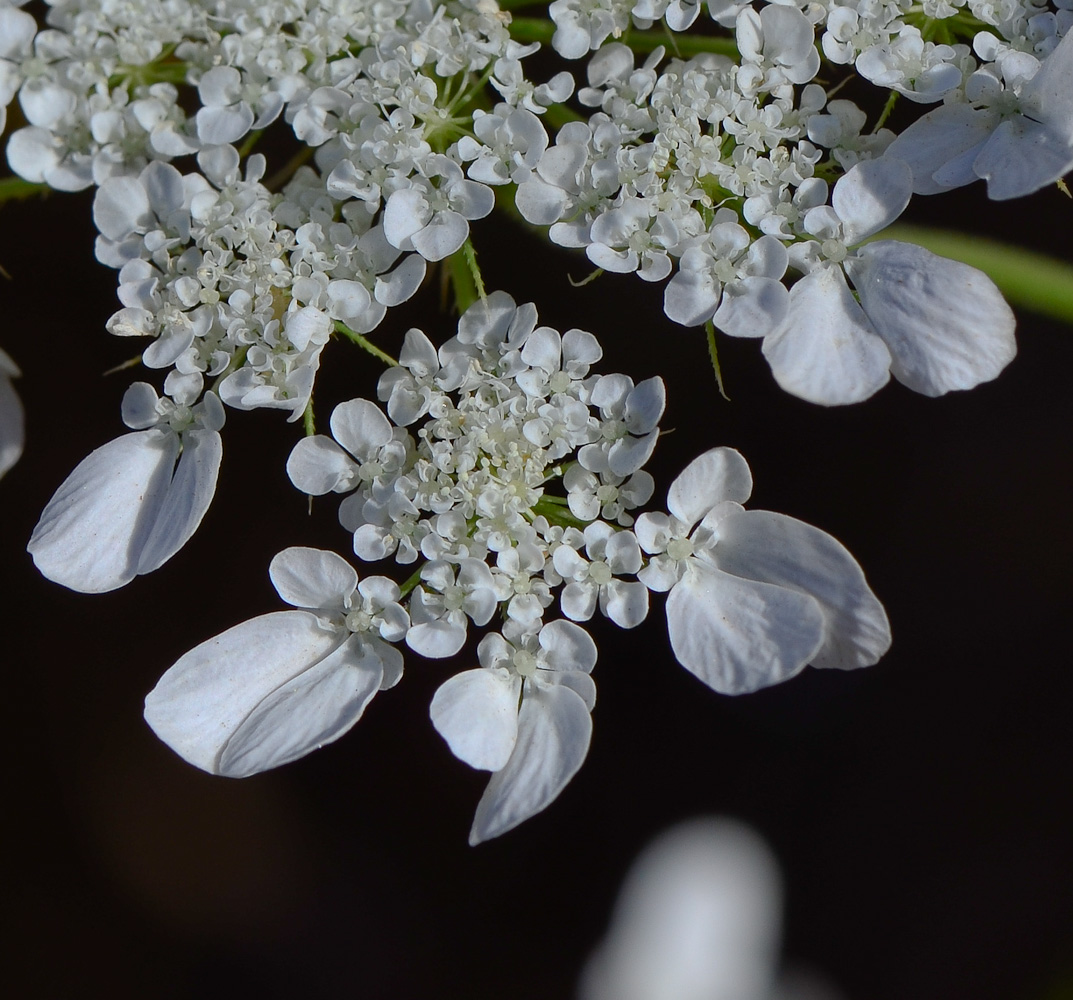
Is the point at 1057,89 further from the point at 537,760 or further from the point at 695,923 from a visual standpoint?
the point at 695,923

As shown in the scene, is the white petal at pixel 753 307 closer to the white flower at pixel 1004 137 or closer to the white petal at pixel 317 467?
the white flower at pixel 1004 137

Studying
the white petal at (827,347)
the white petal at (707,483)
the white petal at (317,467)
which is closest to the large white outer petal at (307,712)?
the white petal at (317,467)

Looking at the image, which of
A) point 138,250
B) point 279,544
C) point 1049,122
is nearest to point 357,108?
point 138,250

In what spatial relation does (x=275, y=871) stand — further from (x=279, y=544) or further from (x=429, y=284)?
(x=429, y=284)

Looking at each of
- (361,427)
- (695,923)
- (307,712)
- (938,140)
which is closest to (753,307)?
(938,140)

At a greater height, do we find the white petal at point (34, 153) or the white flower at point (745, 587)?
the white petal at point (34, 153)

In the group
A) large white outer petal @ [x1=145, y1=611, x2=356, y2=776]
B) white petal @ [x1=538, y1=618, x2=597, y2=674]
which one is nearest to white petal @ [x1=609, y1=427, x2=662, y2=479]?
white petal @ [x1=538, y1=618, x2=597, y2=674]
